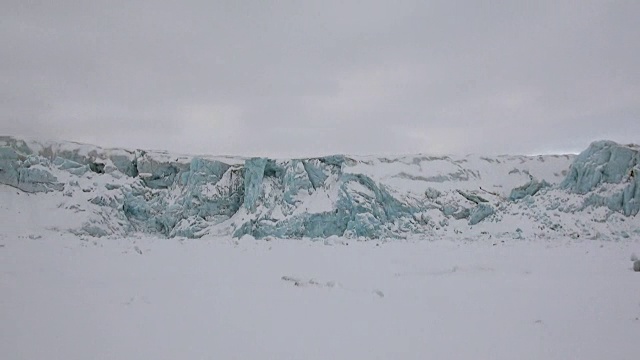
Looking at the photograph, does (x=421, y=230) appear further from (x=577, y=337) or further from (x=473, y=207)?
(x=577, y=337)

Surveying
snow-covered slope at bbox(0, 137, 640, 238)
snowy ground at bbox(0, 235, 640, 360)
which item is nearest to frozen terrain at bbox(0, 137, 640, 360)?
snowy ground at bbox(0, 235, 640, 360)

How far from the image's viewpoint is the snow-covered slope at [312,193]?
45.7 metres

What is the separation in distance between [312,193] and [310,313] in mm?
50773

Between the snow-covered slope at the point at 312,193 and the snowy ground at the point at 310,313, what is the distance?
40.4 meters

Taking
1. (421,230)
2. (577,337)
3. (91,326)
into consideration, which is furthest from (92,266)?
(421,230)

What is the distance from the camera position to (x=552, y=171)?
58.0 meters

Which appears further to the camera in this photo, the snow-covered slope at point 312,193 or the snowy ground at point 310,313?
the snow-covered slope at point 312,193

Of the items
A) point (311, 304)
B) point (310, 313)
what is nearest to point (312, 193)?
point (311, 304)

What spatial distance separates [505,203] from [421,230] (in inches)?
490

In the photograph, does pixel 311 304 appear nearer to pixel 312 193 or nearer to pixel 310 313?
pixel 310 313

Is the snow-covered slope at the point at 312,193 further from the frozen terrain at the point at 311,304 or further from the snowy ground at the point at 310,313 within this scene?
the snowy ground at the point at 310,313

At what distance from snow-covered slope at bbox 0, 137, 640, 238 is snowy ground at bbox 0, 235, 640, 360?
40.4m

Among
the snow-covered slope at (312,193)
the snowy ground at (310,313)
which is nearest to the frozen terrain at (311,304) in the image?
the snowy ground at (310,313)

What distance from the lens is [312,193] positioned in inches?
2158
